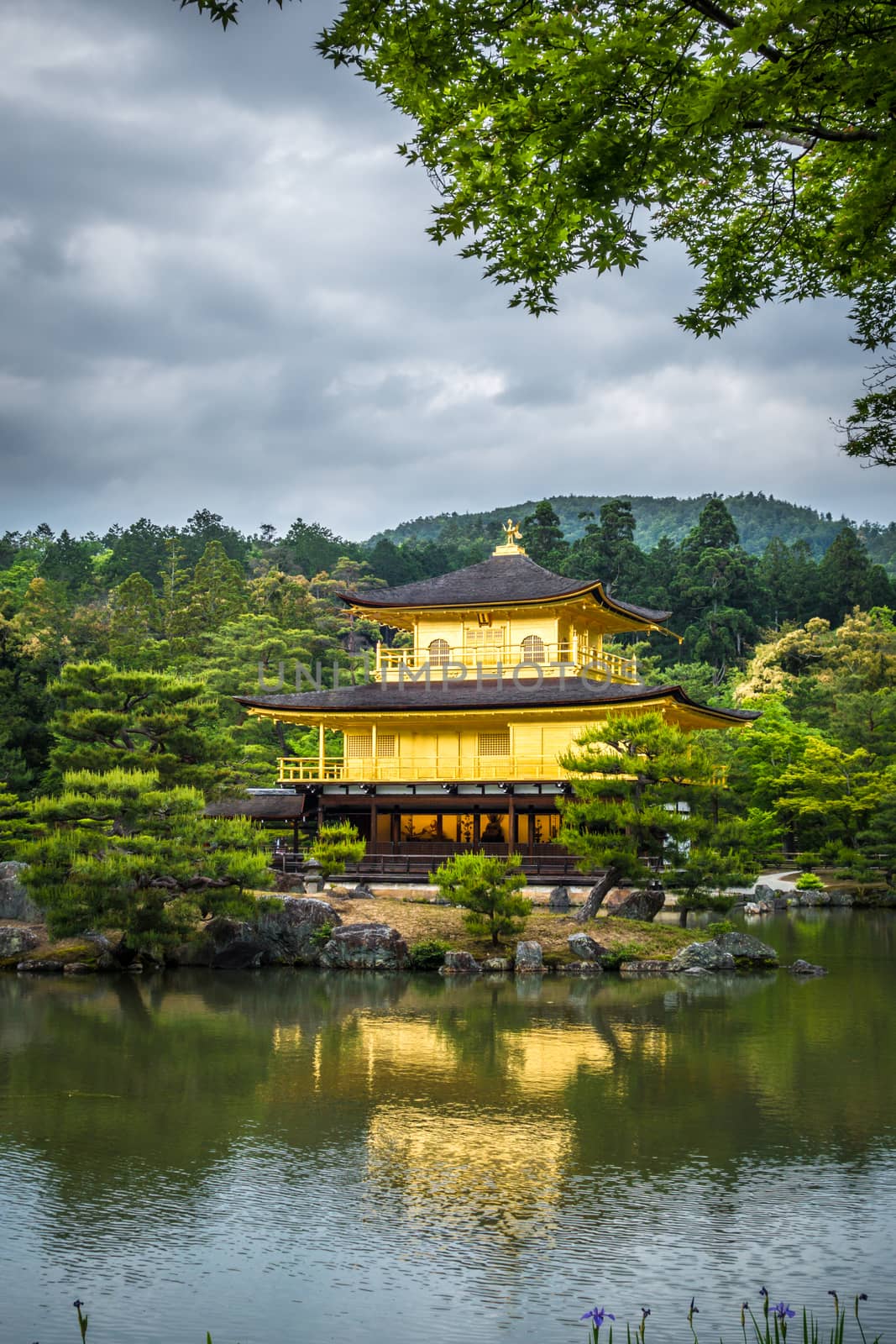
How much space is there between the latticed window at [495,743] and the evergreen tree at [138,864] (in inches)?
559

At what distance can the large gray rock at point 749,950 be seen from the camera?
74.3 ft

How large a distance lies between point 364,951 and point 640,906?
6.96 metres

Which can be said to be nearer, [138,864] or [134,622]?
[138,864]

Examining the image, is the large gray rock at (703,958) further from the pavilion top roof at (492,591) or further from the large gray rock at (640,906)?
the pavilion top roof at (492,591)

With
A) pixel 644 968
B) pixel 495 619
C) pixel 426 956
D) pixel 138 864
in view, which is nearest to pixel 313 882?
pixel 426 956

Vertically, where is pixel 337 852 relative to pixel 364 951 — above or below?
above

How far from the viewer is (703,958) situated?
74.0 feet

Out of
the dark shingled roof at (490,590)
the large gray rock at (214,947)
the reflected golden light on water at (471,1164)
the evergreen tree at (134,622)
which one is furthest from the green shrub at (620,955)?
the evergreen tree at (134,622)

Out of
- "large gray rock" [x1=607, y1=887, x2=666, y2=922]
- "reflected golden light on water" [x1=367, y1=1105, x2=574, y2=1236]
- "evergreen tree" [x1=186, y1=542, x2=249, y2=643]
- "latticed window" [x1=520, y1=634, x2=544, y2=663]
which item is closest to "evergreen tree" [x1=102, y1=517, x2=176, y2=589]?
"evergreen tree" [x1=186, y1=542, x2=249, y2=643]

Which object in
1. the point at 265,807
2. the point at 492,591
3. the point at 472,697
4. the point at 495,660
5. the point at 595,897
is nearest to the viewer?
the point at 595,897

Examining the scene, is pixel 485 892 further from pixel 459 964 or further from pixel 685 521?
pixel 685 521

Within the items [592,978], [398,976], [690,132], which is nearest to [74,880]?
[398,976]

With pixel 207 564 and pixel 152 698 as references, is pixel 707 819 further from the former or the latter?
pixel 207 564

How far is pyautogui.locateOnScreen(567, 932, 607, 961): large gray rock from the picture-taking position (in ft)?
76.4
